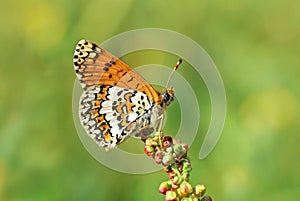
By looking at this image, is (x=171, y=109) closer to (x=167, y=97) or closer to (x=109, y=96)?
(x=109, y=96)

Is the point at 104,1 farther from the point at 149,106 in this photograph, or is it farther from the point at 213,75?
the point at 149,106

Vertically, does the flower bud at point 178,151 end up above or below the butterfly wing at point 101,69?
below

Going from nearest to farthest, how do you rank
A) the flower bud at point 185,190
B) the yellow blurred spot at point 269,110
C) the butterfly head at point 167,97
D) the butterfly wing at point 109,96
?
the flower bud at point 185,190 < the butterfly head at point 167,97 < the butterfly wing at point 109,96 < the yellow blurred spot at point 269,110

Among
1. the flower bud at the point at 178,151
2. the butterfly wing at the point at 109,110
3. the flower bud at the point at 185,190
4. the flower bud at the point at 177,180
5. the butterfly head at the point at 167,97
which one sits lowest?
the flower bud at the point at 185,190

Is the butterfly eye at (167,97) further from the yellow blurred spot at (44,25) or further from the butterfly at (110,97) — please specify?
the yellow blurred spot at (44,25)

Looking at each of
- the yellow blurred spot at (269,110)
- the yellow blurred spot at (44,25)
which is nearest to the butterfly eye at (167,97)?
the yellow blurred spot at (269,110)

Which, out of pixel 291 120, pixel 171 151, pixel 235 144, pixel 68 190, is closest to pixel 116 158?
pixel 68 190

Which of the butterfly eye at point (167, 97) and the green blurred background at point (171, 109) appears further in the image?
the green blurred background at point (171, 109)

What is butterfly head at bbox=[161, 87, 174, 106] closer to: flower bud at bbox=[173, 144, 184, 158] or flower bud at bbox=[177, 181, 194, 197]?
flower bud at bbox=[173, 144, 184, 158]
